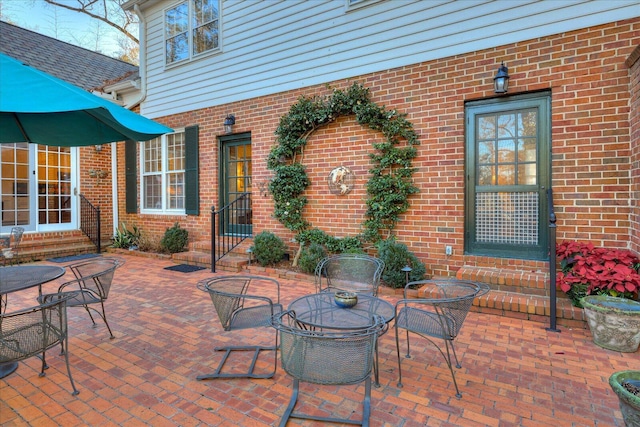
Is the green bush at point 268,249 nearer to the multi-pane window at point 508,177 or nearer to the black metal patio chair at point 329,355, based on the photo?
the multi-pane window at point 508,177

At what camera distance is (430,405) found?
2.05 metres

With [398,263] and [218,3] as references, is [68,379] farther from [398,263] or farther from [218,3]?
[218,3]

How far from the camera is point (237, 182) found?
22.1ft

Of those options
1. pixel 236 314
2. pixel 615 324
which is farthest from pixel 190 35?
pixel 615 324

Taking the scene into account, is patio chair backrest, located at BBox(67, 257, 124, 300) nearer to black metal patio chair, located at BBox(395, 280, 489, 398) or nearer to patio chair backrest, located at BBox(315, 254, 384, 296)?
patio chair backrest, located at BBox(315, 254, 384, 296)

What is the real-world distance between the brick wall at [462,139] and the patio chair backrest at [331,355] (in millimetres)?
3036

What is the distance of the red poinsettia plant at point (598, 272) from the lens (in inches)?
121

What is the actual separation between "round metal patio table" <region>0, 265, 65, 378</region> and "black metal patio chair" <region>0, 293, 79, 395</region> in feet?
1.67

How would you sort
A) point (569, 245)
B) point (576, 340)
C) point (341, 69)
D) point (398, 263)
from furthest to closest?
point (341, 69), point (398, 263), point (569, 245), point (576, 340)

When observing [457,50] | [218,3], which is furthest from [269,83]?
[457,50]

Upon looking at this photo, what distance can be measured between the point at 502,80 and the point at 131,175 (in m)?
7.74

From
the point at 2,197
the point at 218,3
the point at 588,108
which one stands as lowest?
the point at 2,197

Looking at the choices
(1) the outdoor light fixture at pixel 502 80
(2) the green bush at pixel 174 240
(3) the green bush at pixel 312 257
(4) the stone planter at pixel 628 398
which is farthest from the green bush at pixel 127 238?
(4) the stone planter at pixel 628 398

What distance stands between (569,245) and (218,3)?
23.2 feet
